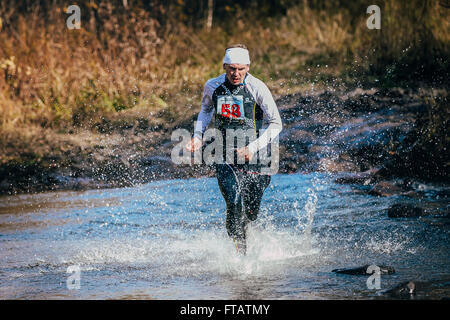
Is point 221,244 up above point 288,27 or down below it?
below

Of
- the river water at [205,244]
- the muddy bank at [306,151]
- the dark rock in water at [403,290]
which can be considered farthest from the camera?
the muddy bank at [306,151]

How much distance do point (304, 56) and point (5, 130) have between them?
6.24 m

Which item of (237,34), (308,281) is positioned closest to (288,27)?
(237,34)

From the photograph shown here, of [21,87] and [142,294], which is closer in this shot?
[142,294]

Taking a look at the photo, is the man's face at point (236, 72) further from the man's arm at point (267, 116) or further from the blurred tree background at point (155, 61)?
the blurred tree background at point (155, 61)

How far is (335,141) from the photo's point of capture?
37.9 ft

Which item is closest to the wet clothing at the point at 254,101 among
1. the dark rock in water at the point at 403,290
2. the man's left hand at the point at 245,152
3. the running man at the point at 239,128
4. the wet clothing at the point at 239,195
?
the running man at the point at 239,128

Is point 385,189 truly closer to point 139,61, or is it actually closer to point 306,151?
point 306,151

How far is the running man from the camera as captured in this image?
21.1 ft

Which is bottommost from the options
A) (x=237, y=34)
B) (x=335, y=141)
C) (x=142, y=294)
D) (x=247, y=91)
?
(x=142, y=294)

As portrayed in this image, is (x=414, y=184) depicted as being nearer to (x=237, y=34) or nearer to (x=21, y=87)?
(x=21, y=87)

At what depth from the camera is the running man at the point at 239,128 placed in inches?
253

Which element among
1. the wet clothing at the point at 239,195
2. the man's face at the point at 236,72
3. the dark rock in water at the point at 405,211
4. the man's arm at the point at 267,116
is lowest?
the dark rock in water at the point at 405,211

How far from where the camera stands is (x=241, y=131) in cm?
659
